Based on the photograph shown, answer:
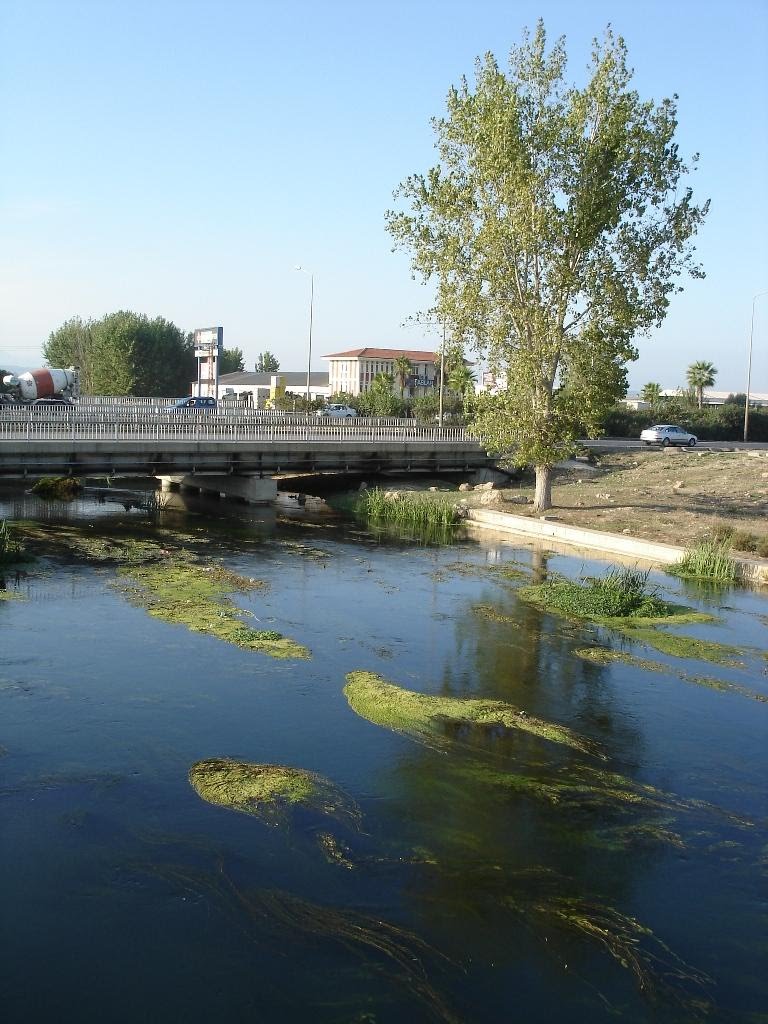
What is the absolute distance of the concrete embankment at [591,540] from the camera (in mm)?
28086

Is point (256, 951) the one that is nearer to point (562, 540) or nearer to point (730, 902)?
point (730, 902)

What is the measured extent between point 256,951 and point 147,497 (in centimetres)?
3910

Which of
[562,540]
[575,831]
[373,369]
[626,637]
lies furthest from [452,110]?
[373,369]

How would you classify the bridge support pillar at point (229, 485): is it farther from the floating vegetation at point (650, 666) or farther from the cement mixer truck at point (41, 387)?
the floating vegetation at point (650, 666)

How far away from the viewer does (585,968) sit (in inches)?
370

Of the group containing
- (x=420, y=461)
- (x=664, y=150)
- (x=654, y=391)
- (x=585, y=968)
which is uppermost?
(x=664, y=150)

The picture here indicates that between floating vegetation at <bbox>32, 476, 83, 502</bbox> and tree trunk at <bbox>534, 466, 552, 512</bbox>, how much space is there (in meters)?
21.4

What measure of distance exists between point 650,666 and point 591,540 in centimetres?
1456

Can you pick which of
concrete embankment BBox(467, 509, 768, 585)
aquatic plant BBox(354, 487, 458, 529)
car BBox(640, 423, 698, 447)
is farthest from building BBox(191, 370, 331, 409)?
concrete embankment BBox(467, 509, 768, 585)

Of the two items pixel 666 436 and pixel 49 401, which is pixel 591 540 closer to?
pixel 666 436

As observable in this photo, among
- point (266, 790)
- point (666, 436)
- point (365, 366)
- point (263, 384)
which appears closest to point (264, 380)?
point (263, 384)

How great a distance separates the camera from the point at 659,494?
4200 centimetres

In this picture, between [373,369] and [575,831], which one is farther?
[373,369]

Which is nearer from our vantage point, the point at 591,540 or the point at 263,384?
the point at 591,540
